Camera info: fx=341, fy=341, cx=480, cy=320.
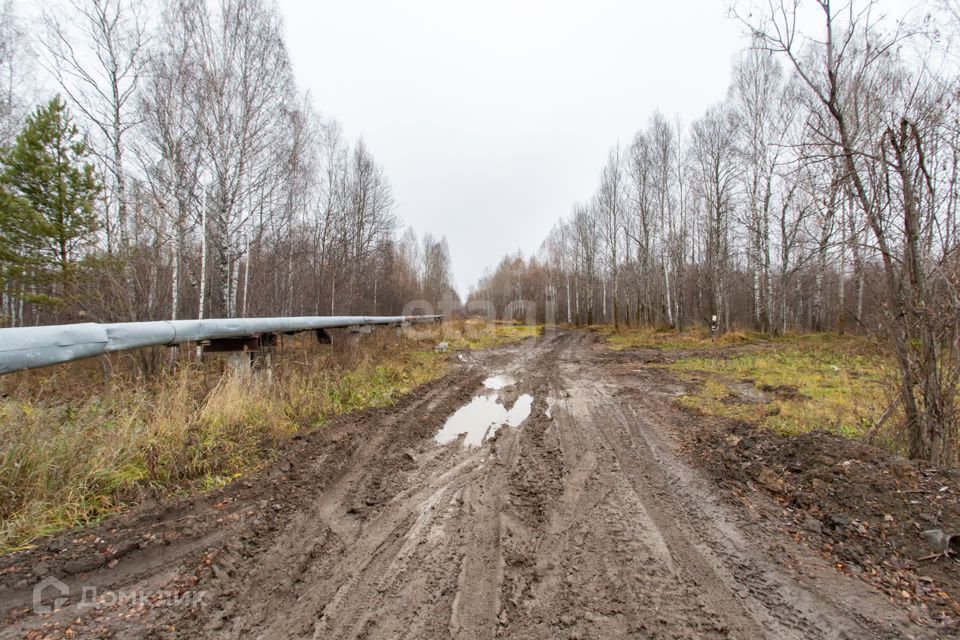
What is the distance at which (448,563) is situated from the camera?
7.39 ft

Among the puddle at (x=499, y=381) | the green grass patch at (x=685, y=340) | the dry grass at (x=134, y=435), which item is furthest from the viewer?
the green grass patch at (x=685, y=340)

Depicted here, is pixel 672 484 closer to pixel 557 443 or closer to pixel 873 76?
pixel 557 443

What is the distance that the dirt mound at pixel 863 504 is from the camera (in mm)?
2086

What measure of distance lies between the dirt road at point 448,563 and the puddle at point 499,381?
4.15 m

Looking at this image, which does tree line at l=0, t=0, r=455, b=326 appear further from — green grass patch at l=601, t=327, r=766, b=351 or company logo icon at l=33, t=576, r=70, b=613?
green grass patch at l=601, t=327, r=766, b=351

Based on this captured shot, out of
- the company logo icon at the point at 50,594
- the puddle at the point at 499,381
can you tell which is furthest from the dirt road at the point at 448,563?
the puddle at the point at 499,381

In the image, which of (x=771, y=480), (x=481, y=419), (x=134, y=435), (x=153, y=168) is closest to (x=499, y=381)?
(x=481, y=419)

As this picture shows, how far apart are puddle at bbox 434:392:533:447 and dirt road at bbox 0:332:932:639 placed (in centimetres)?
93

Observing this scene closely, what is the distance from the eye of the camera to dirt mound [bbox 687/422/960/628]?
2086 millimetres

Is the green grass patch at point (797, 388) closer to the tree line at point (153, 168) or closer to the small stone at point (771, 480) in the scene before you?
the small stone at point (771, 480)

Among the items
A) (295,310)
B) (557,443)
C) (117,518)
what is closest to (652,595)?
(557,443)

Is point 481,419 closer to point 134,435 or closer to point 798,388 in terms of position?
point 134,435

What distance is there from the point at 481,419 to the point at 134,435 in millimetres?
4047

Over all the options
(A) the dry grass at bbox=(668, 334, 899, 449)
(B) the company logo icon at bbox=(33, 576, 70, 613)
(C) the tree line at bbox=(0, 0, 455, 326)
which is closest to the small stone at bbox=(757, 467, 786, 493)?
(A) the dry grass at bbox=(668, 334, 899, 449)
